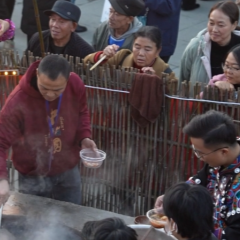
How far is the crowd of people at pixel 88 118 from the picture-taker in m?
2.96

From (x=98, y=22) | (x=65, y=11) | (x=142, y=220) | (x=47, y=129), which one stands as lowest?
(x=142, y=220)

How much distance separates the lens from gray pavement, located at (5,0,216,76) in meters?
9.16

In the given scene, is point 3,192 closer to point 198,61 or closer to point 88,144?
point 88,144

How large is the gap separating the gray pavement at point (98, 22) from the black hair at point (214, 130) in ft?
17.4

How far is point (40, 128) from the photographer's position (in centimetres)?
428

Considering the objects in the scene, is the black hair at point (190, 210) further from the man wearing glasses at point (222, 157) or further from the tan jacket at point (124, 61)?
the tan jacket at point (124, 61)

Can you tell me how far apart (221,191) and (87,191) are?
7.30 feet

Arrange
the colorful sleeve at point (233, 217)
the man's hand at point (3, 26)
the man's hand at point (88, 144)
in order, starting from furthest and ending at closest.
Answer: the man's hand at point (3, 26) → the man's hand at point (88, 144) → the colorful sleeve at point (233, 217)

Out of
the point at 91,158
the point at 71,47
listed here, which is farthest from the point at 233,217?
the point at 71,47

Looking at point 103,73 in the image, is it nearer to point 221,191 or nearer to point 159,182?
point 159,182

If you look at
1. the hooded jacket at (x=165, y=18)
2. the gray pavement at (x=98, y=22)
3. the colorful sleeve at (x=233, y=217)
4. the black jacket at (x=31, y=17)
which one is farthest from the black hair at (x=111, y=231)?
the gray pavement at (x=98, y=22)

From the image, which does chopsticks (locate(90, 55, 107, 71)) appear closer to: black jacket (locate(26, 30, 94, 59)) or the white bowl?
black jacket (locate(26, 30, 94, 59))

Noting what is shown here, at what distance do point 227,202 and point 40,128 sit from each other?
168 centimetres

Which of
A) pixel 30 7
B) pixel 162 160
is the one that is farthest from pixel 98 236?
pixel 30 7
